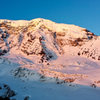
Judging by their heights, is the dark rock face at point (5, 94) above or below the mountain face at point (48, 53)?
below

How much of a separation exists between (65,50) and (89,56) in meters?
6.05

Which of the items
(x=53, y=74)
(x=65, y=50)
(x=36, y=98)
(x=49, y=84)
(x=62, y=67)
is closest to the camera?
(x=36, y=98)

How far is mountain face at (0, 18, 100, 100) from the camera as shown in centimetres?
2012

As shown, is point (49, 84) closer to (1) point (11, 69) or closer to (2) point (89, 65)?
(1) point (11, 69)

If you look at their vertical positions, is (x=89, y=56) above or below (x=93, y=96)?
above

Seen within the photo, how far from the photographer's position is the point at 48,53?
98.8 feet

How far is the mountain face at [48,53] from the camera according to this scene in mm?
20125

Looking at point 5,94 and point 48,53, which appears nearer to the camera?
point 5,94

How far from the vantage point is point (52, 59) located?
29.1 m

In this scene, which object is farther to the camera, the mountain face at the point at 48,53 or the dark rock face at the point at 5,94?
the mountain face at the point at 48,53

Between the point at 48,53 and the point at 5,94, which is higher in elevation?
the point at 48,53

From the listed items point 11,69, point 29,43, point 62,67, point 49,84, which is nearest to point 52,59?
point 62,67

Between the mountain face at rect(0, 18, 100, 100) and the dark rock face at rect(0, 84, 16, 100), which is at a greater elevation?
the mountain face at rect(0, 18, 100, 100)

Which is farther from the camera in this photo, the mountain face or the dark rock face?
the mountain face
